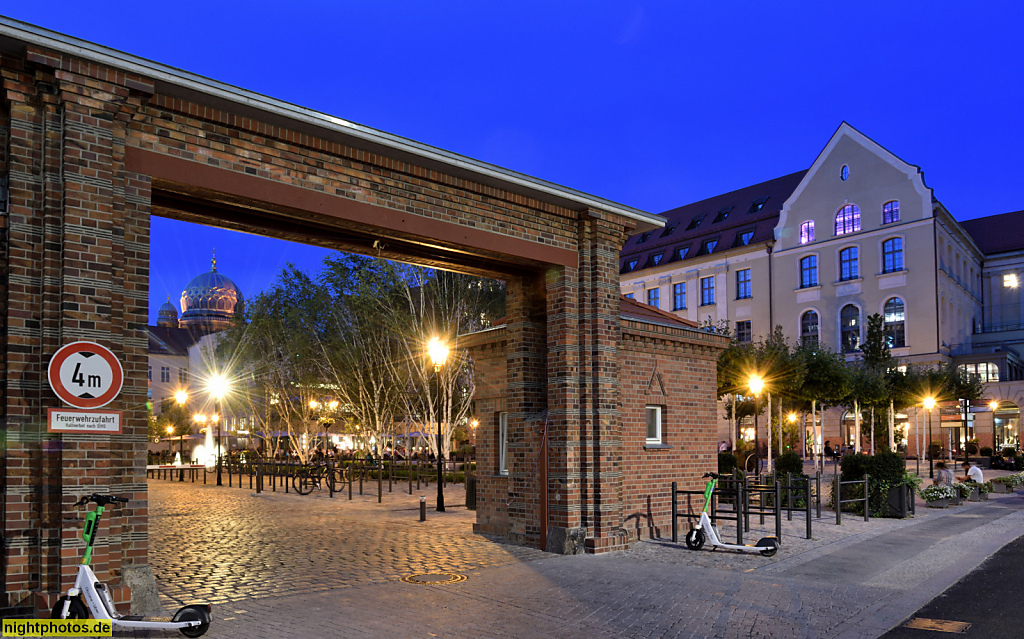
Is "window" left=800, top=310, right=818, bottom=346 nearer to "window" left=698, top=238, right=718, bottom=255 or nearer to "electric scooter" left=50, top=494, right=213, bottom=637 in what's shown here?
"window" left=698, top=238, right=718, bottom=255

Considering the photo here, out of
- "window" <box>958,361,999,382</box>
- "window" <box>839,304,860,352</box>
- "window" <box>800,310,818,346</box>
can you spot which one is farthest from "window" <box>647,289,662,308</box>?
"window" <box>958,361,999,382</box>

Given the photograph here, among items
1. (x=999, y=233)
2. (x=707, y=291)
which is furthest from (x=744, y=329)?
(x=999, y=233)

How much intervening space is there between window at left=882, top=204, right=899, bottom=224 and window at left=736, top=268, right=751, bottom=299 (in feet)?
34.3

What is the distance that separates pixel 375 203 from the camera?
10398 mm

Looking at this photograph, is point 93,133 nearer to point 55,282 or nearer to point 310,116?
point 55,282

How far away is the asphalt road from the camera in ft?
25.2

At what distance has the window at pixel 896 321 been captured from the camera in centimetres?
5044

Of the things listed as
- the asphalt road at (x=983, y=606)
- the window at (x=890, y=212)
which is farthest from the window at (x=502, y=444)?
the window at (x=890, y=212)

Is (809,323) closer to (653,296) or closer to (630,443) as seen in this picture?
(653,296)

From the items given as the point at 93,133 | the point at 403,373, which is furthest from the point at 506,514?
the point at 403,373

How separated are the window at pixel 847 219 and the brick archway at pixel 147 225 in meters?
45.5

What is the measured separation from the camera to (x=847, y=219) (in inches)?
2093

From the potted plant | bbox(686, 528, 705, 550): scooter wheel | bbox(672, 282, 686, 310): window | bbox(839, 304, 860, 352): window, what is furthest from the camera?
bbox(672, 282, 686, 310): window

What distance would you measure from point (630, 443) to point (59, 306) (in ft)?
30.1
